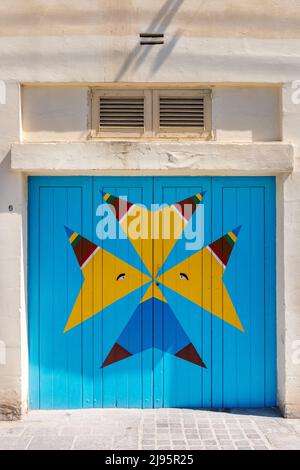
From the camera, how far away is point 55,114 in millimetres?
4980

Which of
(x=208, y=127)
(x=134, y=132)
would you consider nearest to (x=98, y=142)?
(x=134, y=132)

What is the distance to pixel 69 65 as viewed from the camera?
488 centimetres

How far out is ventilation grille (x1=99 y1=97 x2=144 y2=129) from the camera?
5.05m

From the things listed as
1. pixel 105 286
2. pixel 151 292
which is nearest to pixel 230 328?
pixel 151 292

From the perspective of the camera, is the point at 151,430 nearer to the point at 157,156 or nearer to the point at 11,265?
the point at 11,265

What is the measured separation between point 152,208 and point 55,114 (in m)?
1.37

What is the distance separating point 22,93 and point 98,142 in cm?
95

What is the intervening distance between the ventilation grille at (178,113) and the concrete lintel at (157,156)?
12.8 inches

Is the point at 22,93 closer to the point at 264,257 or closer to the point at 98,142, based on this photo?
the point at 98,142

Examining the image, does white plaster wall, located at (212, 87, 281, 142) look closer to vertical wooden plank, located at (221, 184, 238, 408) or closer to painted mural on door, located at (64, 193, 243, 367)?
vertical wooden plank, located at (221, 184, 238, 408)

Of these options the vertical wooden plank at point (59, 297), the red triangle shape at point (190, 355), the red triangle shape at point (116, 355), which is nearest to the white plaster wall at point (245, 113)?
the vertical wooden plank at point (59, 297)

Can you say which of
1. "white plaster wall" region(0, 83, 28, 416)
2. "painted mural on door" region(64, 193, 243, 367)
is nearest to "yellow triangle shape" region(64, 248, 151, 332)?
"painted mural on door" region(64, 193, 243, 367)

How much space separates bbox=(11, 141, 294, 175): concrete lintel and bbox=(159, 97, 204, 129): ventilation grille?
326 mm
